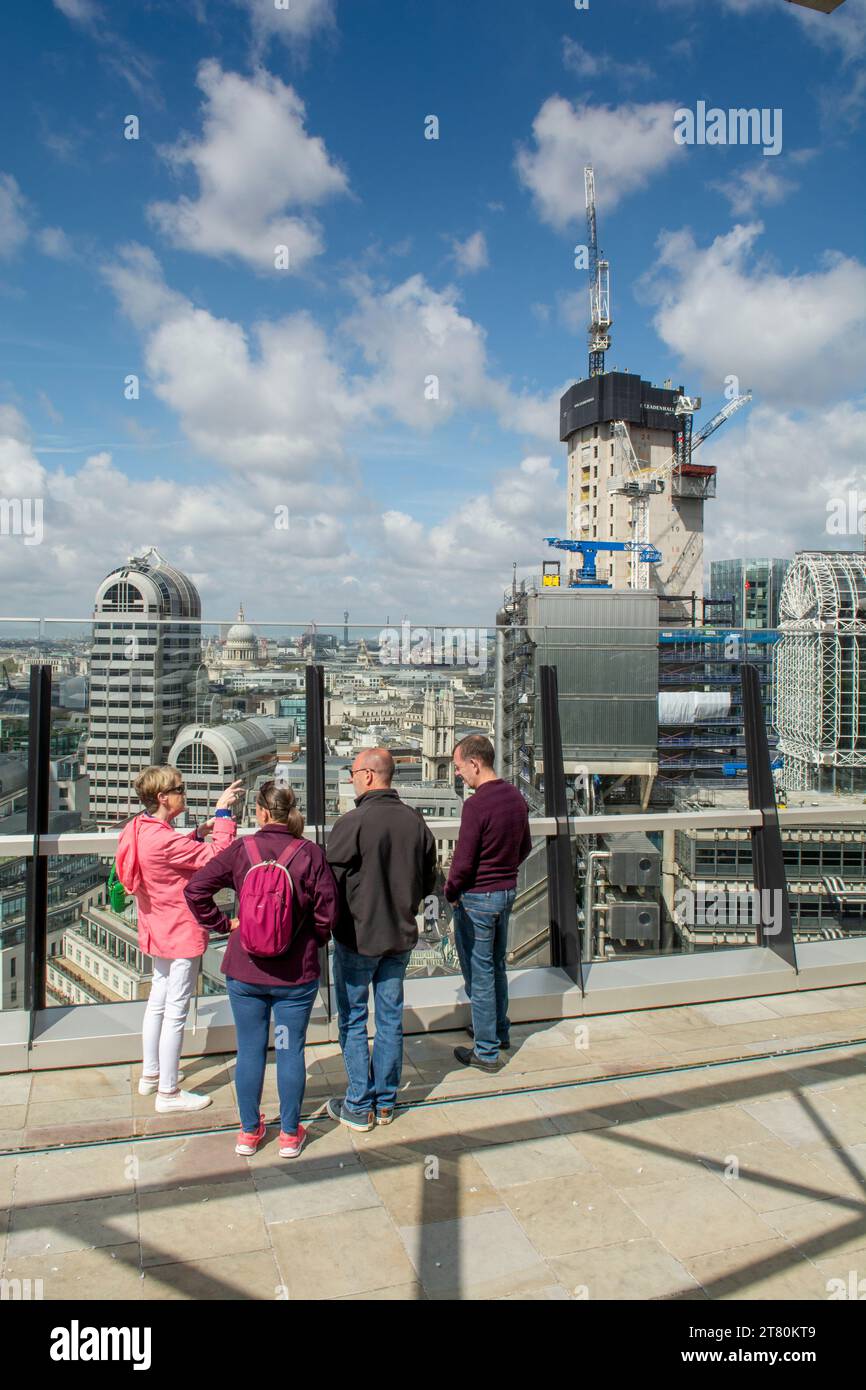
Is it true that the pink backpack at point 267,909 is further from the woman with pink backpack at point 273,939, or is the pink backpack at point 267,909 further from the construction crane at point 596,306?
the construction crane at point 596,306

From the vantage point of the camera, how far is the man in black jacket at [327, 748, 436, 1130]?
3.79 m

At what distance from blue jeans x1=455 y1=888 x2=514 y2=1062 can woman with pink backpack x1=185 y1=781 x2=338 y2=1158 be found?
1009mm

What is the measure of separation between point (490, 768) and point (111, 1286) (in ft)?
8.92

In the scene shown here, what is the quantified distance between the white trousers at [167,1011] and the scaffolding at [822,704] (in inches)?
182

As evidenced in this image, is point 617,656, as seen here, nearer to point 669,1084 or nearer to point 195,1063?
point 669,1084

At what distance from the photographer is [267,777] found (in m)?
4.75

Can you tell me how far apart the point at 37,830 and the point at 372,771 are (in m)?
1.95

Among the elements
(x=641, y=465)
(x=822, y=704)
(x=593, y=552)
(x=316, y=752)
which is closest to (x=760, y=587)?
(x=641, y=465)

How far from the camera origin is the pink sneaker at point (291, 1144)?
3482mm

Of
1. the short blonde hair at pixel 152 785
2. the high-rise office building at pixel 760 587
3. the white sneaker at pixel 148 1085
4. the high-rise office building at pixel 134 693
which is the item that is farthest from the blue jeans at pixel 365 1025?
the high-rise office building at pixel 760 587

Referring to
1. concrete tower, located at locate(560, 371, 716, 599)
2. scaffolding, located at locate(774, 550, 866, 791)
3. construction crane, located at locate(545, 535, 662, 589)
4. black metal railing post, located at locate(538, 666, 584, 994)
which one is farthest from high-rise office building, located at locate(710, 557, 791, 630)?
black metal railing post, located at locate(538, 666, 584, 994)

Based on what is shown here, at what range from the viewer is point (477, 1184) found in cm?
331

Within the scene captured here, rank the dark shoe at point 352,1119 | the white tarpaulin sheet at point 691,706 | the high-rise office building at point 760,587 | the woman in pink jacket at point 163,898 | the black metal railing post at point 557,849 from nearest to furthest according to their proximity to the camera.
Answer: the dark shoe at point 352,1119
the woman in pink jacket at point 163,898
the black metal railing post at point 557,849
the white tarpaulin sheet at point 691,706
the high-rise office building at point 760,587
